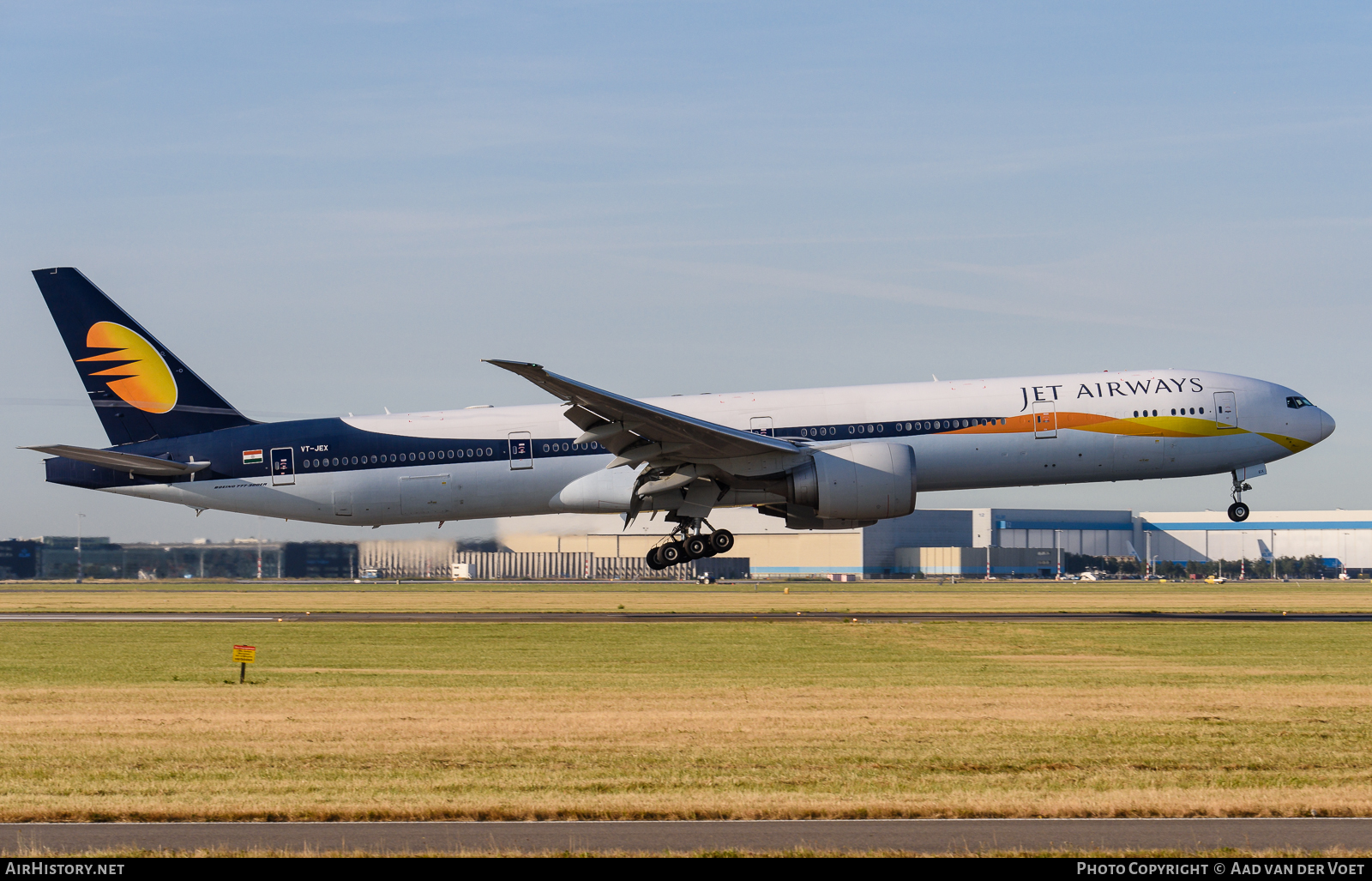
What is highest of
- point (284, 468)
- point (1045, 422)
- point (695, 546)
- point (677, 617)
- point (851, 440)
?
point (1045, 422)

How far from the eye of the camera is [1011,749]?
58.4 feet

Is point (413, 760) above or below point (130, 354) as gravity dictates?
below

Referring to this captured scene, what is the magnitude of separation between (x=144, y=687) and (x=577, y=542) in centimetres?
9511

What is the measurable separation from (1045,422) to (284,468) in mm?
22556

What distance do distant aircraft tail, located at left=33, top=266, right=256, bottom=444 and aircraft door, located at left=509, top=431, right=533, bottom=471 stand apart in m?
9.17

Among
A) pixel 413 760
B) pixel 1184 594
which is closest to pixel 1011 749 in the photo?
pixel 413 760

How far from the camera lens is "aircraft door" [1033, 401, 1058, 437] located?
39.2m

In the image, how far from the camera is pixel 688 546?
4109cm

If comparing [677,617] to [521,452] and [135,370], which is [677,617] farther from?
[135,370]

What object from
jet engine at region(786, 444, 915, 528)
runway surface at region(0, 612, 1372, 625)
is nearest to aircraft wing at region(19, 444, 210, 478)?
runway surface at region(0, 612, 1372, 625)

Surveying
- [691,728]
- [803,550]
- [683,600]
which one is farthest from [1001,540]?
[691,728]

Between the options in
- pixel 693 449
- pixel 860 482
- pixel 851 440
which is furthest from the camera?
pixel 851 440

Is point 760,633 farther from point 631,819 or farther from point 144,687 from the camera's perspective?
point 631,819
